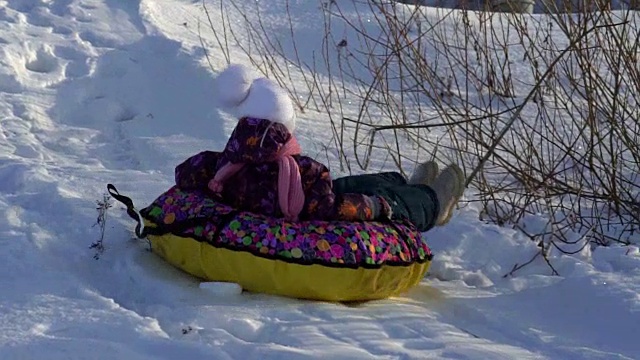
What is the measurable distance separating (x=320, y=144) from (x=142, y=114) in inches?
45.4

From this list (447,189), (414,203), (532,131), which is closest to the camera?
(414,203)

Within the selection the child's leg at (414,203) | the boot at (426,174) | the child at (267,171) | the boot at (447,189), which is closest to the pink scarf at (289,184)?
the child at (267,171)

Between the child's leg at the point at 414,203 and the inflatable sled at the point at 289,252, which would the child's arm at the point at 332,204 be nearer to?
the inflatable sled at the point at 289,252

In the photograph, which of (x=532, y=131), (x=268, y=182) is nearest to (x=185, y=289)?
(x=268, y=182)

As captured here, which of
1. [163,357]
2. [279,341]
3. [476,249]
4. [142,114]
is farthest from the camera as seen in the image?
[142,114]

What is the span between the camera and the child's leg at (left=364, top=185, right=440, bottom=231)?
12.8 ft

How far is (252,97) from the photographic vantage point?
364cm

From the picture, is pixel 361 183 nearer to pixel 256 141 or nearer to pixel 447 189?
pixel 447 189

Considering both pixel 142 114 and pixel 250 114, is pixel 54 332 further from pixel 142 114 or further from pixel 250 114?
pixel 142 114

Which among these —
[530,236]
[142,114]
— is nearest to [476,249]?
[530,236]

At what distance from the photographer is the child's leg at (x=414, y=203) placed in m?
3.89

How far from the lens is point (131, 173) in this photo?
4.92 meters

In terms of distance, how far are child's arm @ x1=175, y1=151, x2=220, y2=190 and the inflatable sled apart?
0.36 ft

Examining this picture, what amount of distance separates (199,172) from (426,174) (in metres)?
1.07
